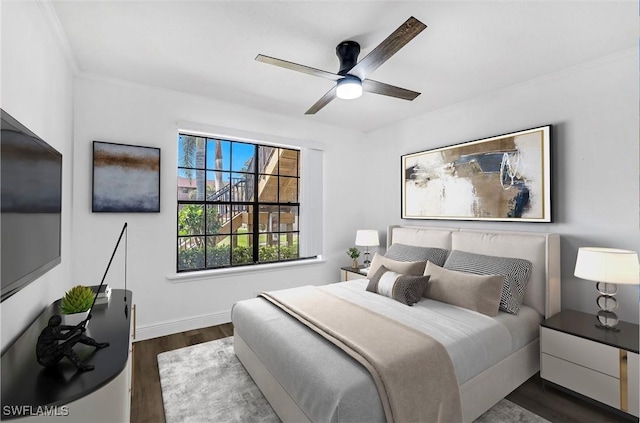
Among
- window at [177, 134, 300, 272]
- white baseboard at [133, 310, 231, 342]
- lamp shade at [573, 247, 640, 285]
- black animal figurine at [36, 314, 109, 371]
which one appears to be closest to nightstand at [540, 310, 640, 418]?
lamp shade at [573, 247, 640, 285]

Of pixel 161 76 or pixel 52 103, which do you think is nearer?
pixel 52 103

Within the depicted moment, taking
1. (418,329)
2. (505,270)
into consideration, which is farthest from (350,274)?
(418,329)

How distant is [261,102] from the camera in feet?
11.7

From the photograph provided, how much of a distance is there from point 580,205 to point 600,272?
78 cm

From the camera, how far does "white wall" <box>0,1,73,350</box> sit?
1.44 m

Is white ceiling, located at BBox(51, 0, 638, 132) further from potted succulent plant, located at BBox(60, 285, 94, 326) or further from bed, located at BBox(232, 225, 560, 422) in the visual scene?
potted succulent plant, located at BBox(60, 285, 94, 326)

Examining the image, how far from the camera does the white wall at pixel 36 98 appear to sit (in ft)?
4.72

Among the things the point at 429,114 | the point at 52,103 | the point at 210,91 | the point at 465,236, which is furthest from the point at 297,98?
the point at 465,236

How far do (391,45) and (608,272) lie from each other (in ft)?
6.88

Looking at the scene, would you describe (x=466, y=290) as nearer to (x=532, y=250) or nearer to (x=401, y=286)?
(x=401, y=286)

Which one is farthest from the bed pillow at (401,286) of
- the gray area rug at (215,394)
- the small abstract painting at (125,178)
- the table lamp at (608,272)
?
the small abstract painting at (125,178)

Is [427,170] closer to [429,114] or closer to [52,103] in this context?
[429,114]

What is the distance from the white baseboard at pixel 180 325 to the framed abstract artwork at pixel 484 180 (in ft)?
8.89

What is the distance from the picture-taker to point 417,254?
3312 millimetres
